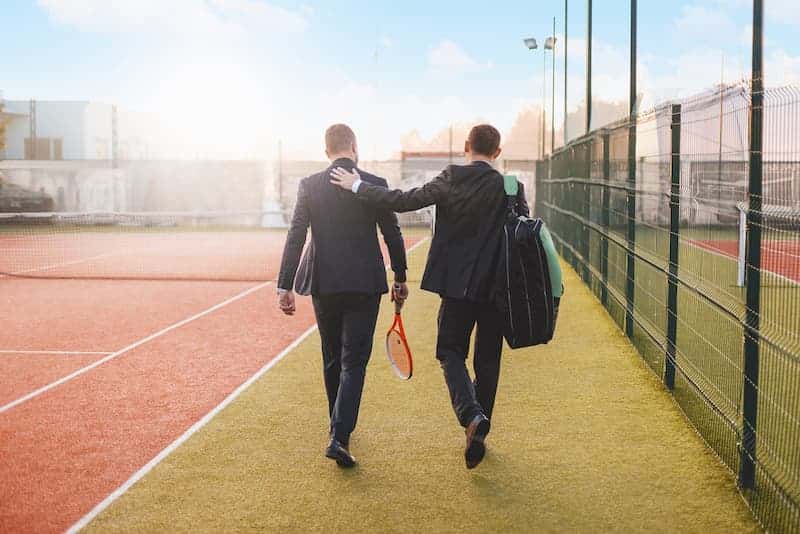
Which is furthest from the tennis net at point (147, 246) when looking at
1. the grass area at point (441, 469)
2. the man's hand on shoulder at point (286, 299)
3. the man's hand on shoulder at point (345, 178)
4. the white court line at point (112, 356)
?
the man's hand on shoulder at point (345, 178)

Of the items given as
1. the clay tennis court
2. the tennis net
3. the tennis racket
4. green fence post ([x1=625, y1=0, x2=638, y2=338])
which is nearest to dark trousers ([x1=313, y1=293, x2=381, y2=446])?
the tennis racket

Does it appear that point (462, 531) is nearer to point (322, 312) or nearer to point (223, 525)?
point (223, 525)

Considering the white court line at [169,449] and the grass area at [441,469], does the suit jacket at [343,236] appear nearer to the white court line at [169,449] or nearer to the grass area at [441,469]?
the grass area at [441,469]

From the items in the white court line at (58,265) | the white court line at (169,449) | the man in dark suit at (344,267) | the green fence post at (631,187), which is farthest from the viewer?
the white court line at (58,265)

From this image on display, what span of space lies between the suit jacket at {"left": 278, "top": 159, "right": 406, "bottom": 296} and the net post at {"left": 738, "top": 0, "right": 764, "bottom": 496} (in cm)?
190

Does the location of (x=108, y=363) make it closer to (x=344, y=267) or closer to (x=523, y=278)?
(x=344, y=267)

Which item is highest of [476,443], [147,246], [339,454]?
[147,246]

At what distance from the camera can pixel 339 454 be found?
18.6 ft

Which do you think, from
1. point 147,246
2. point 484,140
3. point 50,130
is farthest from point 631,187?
point 50,130

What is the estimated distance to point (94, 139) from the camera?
48.0m

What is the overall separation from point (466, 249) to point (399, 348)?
99 cm

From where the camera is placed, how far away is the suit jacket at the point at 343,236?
5738 millimetres

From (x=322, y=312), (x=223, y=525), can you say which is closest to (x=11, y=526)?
(x=223, y=525)

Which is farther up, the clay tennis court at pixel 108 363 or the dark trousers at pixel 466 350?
the dark trousers at pixel 466 350
